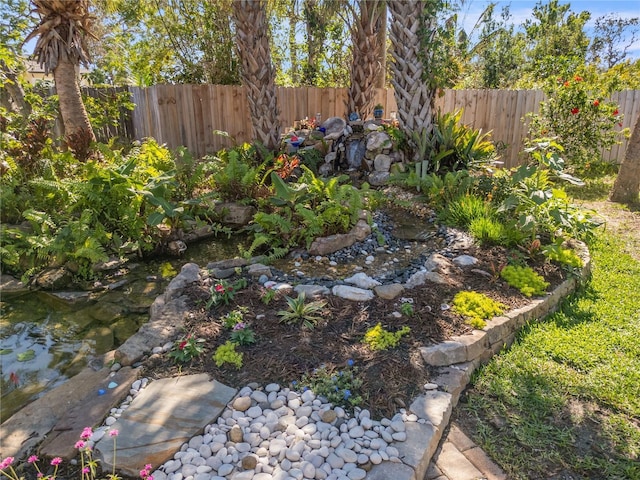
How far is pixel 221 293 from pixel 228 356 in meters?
0.78

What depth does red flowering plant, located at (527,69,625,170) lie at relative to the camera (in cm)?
698

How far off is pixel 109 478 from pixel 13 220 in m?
4.60

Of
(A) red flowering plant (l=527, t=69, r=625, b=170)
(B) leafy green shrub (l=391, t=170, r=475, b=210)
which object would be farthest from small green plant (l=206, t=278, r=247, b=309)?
(A) red flowering plant (l=527, t=69, r=625, b=170)

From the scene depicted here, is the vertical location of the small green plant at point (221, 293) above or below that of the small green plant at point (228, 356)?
above

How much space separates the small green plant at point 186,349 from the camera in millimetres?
2793

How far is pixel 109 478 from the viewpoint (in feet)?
6.53

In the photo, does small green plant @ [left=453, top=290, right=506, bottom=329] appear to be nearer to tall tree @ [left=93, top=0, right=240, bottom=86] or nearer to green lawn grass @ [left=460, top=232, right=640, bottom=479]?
green lawn grass @ [left=460, top=232, right=640, bottom=479]

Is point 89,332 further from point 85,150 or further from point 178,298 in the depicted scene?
point 85,150

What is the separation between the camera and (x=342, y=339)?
293cm

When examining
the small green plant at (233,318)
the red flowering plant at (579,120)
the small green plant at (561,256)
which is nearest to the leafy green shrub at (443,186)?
the small green plant at (561,256)

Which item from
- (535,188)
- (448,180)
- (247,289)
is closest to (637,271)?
(535,188)

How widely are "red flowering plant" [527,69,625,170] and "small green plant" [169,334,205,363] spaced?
22.6 feet

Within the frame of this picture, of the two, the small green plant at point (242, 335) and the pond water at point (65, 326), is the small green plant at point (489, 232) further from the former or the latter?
the pond water at point (65, 326)

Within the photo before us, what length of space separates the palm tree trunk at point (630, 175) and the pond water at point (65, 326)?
591 cm
